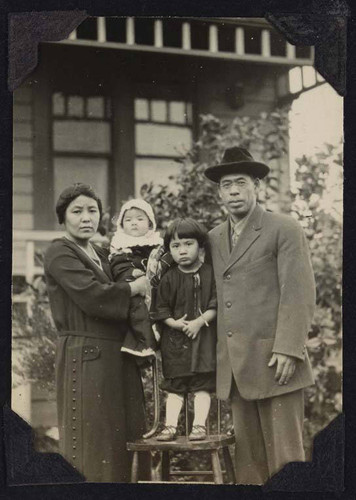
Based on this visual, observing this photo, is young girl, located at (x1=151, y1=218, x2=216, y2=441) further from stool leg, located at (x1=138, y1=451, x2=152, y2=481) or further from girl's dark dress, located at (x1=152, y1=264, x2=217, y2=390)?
stool leg, located at (x1=138, y1=451, x2=152, y2=481)

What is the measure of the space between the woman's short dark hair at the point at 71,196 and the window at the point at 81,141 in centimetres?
2

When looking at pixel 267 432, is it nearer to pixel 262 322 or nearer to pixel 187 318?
pixel 262 322

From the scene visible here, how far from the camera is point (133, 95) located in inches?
113

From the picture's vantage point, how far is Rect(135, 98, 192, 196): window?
2867 mm

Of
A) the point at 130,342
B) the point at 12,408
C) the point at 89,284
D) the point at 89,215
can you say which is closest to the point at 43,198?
the point at 89,215

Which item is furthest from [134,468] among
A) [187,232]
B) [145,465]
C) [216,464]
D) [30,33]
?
[30,33]

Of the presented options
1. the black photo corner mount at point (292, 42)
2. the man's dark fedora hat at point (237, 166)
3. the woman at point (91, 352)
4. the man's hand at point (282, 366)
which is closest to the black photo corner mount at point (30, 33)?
the black photo corner mount at point (292, 42)

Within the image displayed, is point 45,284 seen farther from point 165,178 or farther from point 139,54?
point 139,54

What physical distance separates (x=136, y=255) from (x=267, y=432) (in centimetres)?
90

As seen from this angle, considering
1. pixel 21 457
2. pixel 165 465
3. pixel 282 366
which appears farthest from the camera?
pixel 21 457

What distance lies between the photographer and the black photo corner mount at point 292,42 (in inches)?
112

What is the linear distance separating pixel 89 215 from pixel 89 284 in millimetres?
293

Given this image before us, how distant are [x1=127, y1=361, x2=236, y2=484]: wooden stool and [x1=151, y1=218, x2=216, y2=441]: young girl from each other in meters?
0.03

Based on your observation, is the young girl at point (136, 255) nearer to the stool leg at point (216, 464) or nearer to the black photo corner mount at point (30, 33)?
the stool leg at point (216, 464)
